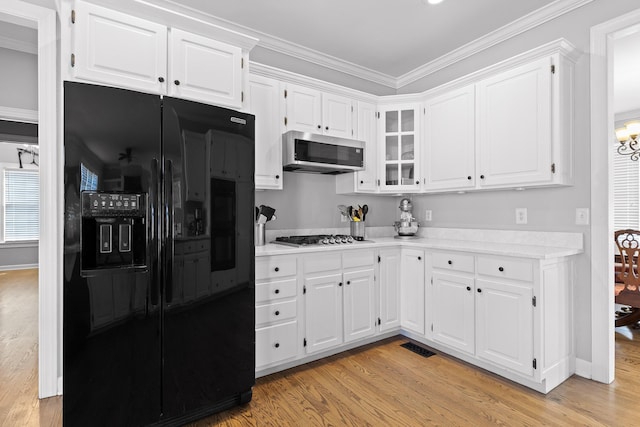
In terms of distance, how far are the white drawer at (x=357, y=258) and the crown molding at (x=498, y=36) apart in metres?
2.12

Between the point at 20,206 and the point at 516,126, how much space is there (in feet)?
30.1

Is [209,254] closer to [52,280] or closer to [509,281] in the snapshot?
[52,280]

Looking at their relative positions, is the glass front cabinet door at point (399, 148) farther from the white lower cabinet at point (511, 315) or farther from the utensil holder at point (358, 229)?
the white lower cabinet at point (511, 315)

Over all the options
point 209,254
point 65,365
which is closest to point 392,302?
point 209,254

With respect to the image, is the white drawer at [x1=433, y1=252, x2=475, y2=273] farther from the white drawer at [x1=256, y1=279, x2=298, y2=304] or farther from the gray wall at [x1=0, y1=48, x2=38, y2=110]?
the gray wall at [x1=0, y1=48, x2=38, y2=110]

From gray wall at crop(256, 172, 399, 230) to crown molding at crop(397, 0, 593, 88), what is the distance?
1486mm

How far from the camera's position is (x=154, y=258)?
176 centimetres

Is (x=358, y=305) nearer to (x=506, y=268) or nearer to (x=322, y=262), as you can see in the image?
(x=322, y=262)

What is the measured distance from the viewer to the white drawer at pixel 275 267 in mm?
2355

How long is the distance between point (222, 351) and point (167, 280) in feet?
1.79

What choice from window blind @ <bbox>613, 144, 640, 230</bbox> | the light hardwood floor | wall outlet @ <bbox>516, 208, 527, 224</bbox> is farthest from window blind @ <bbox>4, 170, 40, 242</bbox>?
window blind @ <bbox>613, 144, 640, 230</bbox>

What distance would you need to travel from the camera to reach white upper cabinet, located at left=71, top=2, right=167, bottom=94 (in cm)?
175

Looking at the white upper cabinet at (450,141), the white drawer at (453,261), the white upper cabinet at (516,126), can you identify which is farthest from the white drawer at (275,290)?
the white upper cabinet at (516,126)

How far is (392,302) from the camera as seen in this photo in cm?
308
